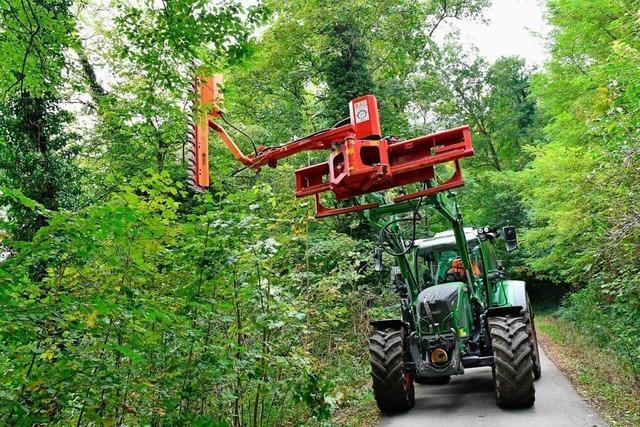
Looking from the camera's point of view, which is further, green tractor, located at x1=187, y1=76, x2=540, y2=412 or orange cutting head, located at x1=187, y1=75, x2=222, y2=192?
green tractor, located at x1=187, y1=76, x2=540, y2=412

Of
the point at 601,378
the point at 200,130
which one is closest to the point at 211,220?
the point at 200,130

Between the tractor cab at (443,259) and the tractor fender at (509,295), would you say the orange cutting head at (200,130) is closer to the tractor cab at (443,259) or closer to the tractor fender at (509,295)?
the tractor cab at (443,259)

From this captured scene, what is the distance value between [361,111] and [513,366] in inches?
149

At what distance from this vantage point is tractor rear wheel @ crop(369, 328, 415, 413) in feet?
20.8

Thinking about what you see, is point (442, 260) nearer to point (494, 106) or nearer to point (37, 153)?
point (37, 153)

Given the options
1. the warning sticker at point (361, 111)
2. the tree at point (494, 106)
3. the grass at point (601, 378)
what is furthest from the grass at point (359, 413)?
the tree at point (494, 106)

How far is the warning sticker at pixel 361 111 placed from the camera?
4.17 m

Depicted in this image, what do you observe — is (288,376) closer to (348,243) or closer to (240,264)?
(240,264)

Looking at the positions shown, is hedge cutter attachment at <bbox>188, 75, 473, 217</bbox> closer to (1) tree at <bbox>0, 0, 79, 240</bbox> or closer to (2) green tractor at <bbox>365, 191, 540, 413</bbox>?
(2) green tractor at <bbox>365, 191, 540, 413</bbox>

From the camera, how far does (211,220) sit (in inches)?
160

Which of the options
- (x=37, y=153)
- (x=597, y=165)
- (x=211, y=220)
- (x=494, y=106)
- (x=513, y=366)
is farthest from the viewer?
(x=494, y=106)

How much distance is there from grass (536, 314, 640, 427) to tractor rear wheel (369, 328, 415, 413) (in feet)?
7.65

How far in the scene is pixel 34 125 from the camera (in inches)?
400

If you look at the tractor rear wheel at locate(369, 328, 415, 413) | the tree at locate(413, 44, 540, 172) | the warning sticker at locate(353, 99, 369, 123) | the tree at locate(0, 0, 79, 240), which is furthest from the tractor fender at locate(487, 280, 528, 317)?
the tree at locate(413, 44, 540, 172)
